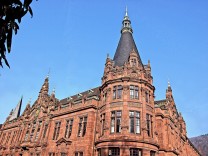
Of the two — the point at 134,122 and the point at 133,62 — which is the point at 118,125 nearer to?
→ the point at 134,122

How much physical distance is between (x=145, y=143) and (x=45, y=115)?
2211 cm

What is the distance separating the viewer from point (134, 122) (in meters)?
27.7

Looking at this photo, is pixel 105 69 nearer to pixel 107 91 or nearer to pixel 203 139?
pixel 107 91

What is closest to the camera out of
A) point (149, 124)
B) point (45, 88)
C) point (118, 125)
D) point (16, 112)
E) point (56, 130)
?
point (118, 125)

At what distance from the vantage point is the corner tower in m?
26.6

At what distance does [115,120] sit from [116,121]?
0.19 m

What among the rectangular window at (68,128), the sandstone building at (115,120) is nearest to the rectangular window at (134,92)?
the sandstone building at (115,120)

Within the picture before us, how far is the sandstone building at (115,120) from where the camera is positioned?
89.3ft

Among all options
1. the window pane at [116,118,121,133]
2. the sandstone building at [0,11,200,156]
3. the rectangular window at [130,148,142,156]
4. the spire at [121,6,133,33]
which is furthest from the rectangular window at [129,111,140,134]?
the spire at [121,6,133,33]

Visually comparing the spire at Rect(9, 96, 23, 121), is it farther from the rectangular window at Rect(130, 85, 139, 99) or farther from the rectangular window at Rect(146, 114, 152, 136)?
the rectangular window at Rect(146, 114, 152, 136)

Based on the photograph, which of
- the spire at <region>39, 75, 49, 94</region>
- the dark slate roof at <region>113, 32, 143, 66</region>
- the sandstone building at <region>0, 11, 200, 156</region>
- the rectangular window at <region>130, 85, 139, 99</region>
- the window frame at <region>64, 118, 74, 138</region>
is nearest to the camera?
the sandstone building at <region>0, 11, 200, 156</region>

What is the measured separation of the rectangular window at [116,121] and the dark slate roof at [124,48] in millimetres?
8487

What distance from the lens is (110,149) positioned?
2694 centimetres

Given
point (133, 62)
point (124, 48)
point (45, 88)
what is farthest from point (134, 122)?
point (45, 88)
